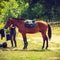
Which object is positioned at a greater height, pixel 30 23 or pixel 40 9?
pixel 30 23

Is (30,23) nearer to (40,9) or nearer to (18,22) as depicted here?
(18,22)

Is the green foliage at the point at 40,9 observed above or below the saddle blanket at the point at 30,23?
below

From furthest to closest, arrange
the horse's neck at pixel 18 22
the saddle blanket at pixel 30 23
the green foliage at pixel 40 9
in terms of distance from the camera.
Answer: the green foliage at pixel 40 9
the horse's neck at pixel 18 22
the saddle blanket at pixel 30 23

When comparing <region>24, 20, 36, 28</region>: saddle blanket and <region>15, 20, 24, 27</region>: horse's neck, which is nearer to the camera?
<region>24, 20, 36, 28</region>: saddle blanket

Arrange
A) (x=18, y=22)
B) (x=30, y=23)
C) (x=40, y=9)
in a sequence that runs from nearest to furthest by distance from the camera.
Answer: (x=30, y=23) < (x=18, y=22) < (x=40, y=9)

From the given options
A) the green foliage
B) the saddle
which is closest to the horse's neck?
the saddle

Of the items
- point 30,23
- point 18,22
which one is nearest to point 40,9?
point 18,22

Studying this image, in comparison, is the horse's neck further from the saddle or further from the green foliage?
the green foliage

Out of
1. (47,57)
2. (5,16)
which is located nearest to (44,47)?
(47,57)

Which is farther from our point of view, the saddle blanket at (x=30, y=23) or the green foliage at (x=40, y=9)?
the green foliage at (x=40, y=9)

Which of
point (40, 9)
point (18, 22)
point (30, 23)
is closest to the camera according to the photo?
point (30, 23)

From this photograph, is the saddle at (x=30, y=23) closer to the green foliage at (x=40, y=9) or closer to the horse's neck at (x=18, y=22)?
the horse's neck at (x=18, y=22)

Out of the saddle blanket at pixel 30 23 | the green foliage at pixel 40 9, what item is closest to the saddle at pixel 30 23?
the saddle blanket at pixel 30 23

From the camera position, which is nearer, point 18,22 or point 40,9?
point 18,22
